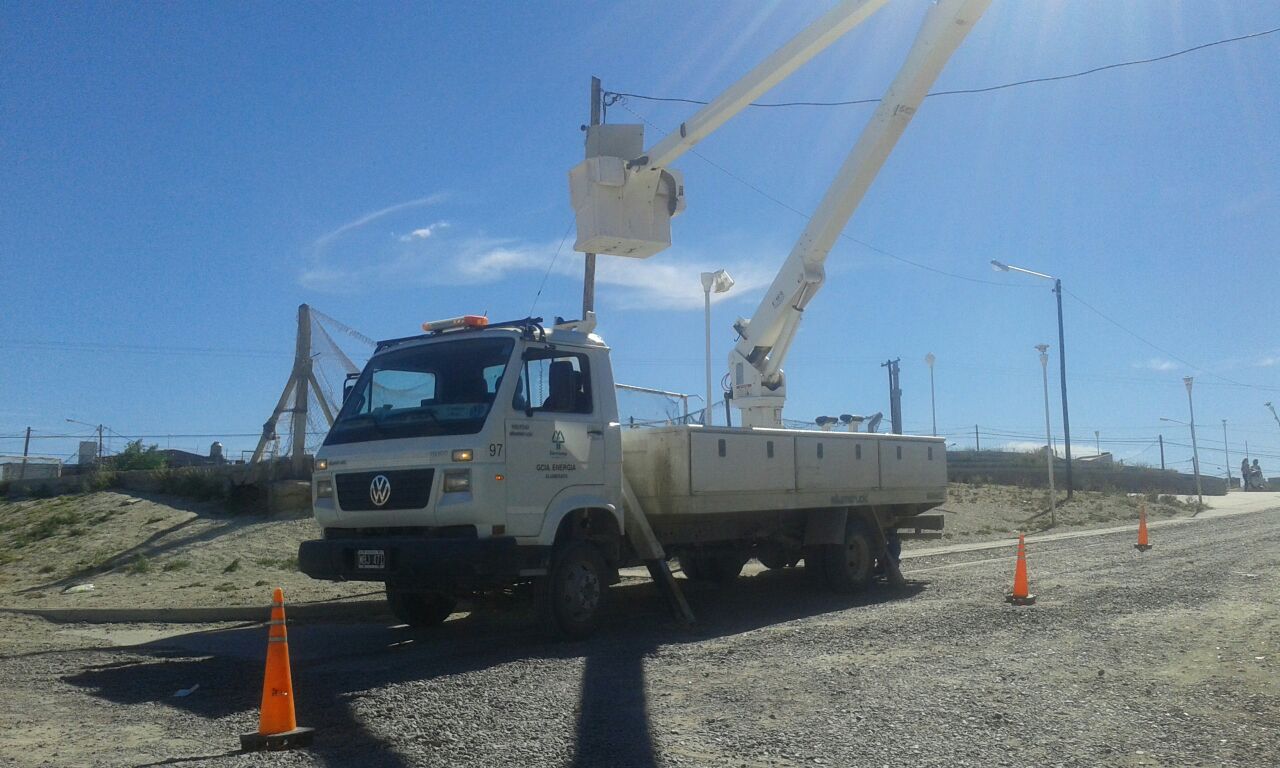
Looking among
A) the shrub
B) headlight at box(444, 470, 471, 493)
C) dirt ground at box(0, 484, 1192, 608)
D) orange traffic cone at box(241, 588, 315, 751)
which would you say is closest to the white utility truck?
headlight at box(444, 470, 471, 493)

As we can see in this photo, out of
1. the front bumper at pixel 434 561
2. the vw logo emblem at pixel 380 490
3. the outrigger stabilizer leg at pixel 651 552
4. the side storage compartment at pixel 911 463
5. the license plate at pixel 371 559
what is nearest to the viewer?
the front bumper at pixel 434 561

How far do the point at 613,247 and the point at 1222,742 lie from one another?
10.1 metres

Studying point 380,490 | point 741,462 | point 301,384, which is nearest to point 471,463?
point 380,490

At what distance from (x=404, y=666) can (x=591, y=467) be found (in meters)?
2.43

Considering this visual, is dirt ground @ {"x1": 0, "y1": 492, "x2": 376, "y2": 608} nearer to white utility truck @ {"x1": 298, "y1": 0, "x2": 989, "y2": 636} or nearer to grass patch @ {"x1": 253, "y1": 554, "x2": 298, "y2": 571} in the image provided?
grass patch @ {"x1": 253, "y1": 554, "x2": 298, "y2": 571}

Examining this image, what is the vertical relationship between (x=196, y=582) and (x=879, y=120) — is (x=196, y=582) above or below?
below

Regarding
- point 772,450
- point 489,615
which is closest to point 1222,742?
point 772,450

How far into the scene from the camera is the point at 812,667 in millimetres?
7930

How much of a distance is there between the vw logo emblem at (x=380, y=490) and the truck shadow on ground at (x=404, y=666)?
1311 mm

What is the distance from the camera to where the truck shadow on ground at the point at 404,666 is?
588 cm

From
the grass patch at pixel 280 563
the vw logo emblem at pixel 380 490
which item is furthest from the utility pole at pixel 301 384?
the vw logo emblem at pixel 380 490

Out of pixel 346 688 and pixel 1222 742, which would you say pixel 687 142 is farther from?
pixel 1222 742

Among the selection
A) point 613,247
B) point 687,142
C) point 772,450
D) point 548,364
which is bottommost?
point 772,450

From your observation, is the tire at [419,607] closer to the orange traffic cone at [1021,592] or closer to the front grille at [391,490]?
the front grille at [391,490]
